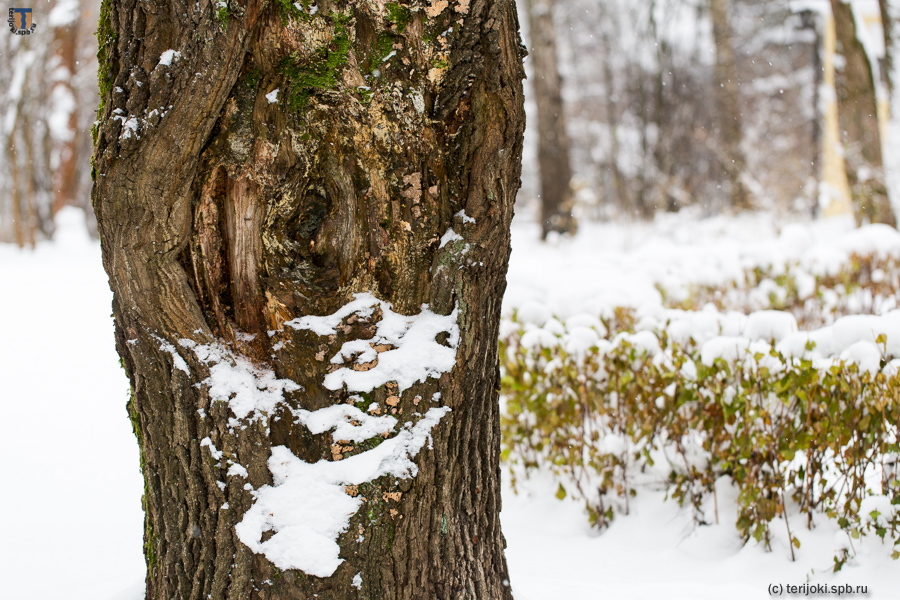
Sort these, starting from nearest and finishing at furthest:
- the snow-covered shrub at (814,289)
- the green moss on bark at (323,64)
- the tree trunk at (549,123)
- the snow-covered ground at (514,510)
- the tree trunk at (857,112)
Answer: the green moss on bark at (323,64) < the snow-covered ground at (514,510) < the snow-covered shrub at (814,289) < the tree trunk at (857,112) < the tree trunk at (549,123)

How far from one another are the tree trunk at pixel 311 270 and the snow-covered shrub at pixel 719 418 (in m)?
1.48

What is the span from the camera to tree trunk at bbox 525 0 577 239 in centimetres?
922

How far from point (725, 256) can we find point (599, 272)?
149 centimetres

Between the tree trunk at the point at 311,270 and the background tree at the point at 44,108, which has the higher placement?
the background tree at the point at 44,108

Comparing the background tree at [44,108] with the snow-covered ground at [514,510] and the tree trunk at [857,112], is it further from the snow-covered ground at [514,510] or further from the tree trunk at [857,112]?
the tree trunk at [857,112]

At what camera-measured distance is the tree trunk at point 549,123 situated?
922cm

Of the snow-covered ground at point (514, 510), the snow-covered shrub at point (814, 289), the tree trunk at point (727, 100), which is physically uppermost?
the tree trunk at point (727, 100)

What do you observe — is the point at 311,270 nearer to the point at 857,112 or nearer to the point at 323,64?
the point at 323,64

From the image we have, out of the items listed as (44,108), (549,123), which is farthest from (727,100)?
(44,108)

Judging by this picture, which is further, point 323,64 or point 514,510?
Result: point 514,510

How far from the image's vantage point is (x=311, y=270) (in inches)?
54.7

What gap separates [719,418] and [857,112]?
21.6ft

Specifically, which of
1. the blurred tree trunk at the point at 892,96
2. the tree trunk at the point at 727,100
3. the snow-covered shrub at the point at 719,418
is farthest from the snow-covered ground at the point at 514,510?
the tree trunk at the point at 727,100

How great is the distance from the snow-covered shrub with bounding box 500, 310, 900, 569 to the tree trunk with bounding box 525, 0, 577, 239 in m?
6.19
